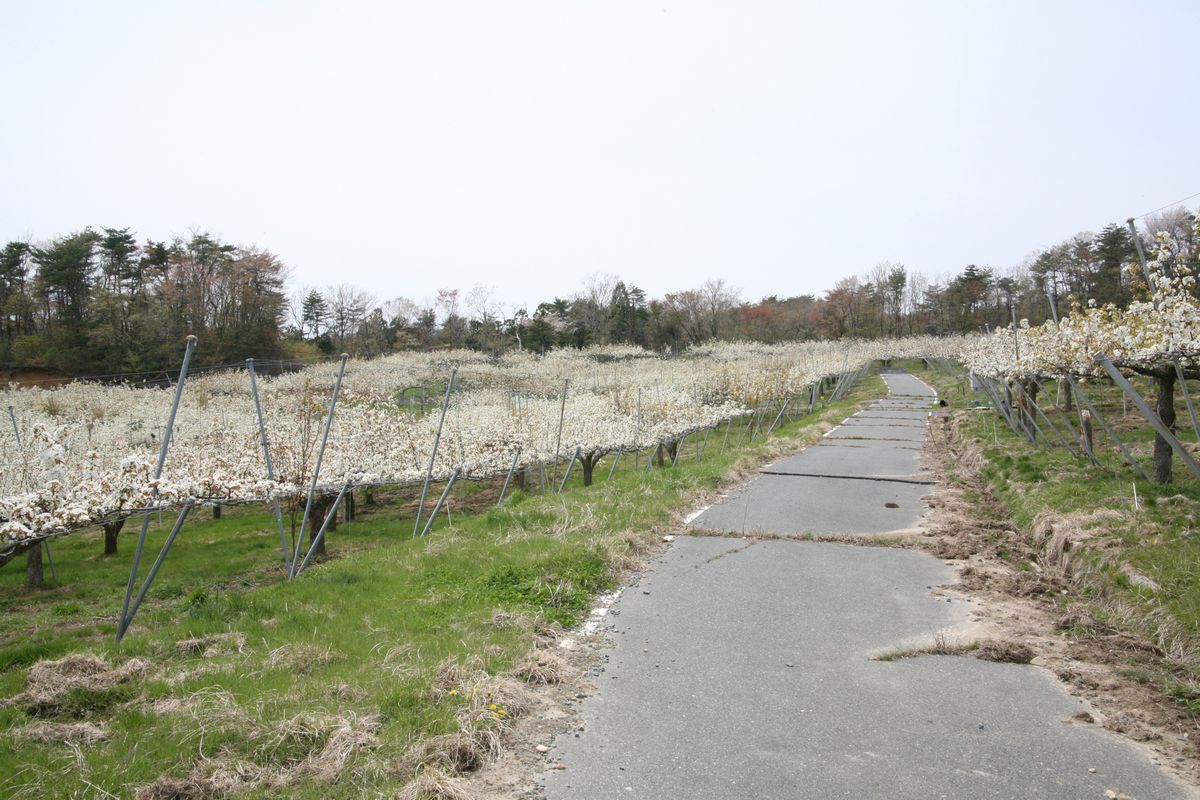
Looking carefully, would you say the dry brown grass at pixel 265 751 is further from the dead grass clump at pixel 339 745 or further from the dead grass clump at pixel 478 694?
the dead grass clump at pixel 478 694

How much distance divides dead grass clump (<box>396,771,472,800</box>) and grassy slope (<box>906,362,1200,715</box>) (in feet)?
14.1

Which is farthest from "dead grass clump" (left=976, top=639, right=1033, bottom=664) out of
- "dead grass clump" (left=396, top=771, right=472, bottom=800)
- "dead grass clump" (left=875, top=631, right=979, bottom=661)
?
"dead grass clump" (left=396, top=771, right=472, bottom=800)

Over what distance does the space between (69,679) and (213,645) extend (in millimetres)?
1026

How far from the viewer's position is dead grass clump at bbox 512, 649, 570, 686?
4.79 m

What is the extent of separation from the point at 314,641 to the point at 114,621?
654 cm

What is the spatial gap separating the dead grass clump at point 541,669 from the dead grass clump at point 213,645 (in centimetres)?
239

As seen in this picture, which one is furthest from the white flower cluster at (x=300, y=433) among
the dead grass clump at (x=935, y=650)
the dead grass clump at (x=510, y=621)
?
the dead grass clump at (x=935, y=650)

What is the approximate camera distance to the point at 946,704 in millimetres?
4352

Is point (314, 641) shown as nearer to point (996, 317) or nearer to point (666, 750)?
point (666, 750)

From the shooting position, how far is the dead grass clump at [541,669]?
15.7 ft

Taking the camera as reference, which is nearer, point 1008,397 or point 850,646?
point 850,646

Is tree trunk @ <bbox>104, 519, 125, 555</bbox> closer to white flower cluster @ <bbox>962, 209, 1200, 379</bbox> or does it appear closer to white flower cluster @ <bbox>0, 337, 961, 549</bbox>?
white flower cluster @ <bbox>0, 337, 961, 549</bbox>

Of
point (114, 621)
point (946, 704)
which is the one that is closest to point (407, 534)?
point (114, 621)

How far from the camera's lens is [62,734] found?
13.2ft
